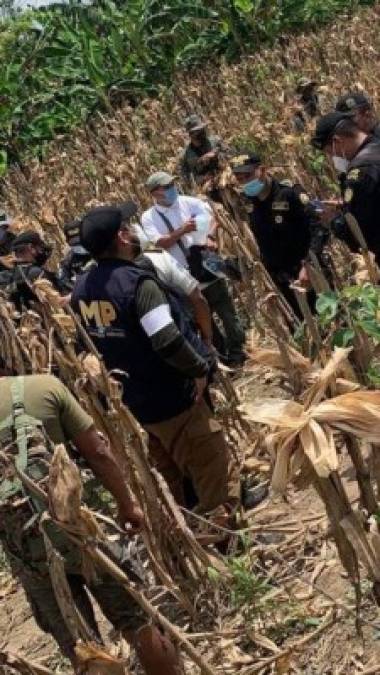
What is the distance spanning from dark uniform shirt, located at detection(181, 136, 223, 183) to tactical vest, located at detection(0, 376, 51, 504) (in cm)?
529

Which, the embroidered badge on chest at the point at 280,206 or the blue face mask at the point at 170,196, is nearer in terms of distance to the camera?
the embroidered badge on chest at the point at 280,206

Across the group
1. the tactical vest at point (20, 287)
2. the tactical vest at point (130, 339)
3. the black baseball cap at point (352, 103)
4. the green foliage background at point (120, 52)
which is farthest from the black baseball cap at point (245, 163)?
the green foliage background at point (120, 52)

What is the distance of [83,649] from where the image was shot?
2797 mm

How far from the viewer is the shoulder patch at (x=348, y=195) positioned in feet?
15.8

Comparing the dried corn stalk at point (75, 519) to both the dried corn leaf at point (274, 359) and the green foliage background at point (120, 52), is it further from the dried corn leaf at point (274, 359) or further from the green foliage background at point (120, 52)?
the green foliage background at point (120, 52)

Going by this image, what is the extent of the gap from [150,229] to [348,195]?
214 cm

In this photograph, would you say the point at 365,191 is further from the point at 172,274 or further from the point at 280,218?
the point at 280,218

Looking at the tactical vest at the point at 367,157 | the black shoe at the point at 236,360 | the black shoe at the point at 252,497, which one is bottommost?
the black shoe at the point at 236,360

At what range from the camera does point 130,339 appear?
4.36 metres

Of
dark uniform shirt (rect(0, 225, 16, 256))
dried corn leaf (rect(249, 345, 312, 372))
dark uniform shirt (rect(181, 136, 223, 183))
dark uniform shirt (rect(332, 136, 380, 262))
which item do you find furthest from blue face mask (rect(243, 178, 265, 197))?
dark uniform shirt (rect(0, 225, 16, 256))

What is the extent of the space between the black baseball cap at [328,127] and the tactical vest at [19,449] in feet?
7.78

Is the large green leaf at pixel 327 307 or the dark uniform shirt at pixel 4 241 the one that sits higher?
the large green leaf at pixel 327 307

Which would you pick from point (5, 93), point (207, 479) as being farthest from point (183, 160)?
point (5, 93)

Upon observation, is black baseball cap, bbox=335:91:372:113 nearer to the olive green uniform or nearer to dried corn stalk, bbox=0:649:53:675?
the olive green uniform
